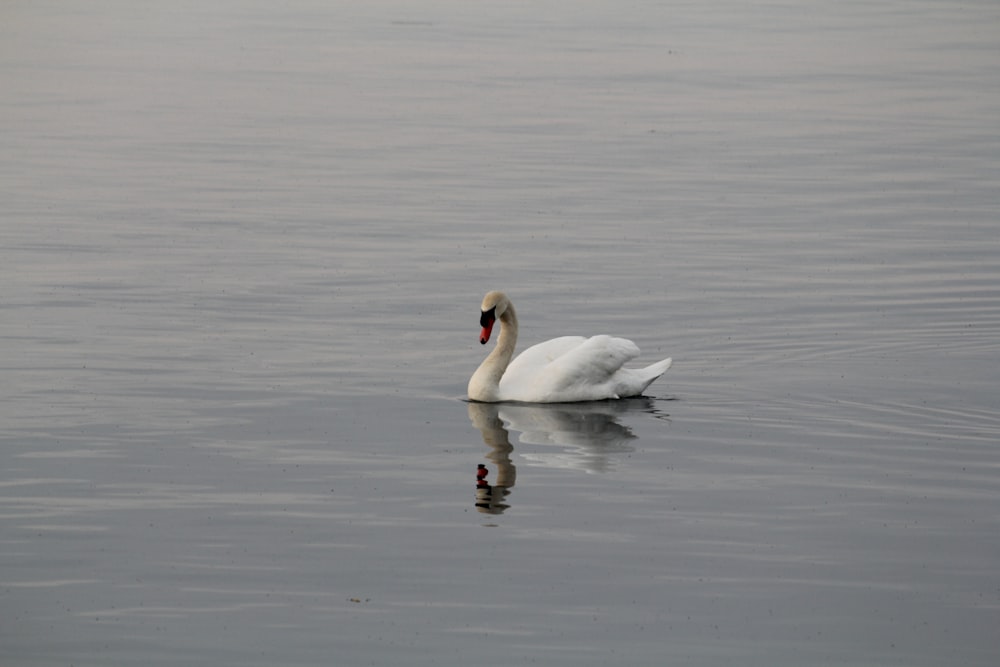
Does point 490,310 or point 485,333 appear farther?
point 490,310

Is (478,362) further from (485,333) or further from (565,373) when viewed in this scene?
(565,373)

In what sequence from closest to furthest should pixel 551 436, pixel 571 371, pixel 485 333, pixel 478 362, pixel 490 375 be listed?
pixel 551 436 < pixel 571 371 < pixel 490 375 < pixel 485 333 < pixel 478 362

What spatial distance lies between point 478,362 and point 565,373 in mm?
1523

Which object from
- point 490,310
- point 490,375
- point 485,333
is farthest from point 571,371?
point 490,310

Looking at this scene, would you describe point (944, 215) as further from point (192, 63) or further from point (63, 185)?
point (192, 63)

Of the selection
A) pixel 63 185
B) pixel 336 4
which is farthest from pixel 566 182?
pixel 336 4

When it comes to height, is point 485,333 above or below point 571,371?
above

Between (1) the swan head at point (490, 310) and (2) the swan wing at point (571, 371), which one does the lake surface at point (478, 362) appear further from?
(1) the swan head at point (490, 310)

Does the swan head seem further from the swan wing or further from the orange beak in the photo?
the swan wing

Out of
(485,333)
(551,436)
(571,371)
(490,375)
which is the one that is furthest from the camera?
(485,333)

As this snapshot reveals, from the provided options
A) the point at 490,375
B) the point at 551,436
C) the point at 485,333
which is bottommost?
the point at 551,436

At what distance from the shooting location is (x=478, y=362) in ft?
57.2

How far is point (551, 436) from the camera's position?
15.1 m

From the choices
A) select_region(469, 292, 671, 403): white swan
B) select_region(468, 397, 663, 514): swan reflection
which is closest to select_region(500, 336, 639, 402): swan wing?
select_region(469, 292, 671, 403): white swan
